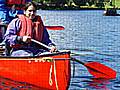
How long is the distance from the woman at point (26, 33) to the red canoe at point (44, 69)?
0.41 m

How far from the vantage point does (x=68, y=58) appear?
11.0 m

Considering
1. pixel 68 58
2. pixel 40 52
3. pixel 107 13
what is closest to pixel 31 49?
pixel 40 52

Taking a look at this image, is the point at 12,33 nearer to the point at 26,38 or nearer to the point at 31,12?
the point at 26,38

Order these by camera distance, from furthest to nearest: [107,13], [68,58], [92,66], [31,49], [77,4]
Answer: [77,4], [107,13], [92,66], [31,49], [68,58]

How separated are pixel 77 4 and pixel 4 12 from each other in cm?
9744

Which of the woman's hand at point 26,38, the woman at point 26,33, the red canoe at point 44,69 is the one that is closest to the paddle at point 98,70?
the woman at point 26,33

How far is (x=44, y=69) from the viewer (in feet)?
36.8

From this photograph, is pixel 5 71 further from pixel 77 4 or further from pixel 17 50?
pixel 77 4

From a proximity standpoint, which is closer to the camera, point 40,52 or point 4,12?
point 40,52

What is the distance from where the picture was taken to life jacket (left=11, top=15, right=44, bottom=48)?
1152 cm

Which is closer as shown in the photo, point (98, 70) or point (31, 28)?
point (31, 28)

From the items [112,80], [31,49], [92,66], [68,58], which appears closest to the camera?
[68,58]

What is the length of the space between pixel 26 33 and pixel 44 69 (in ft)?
3.10

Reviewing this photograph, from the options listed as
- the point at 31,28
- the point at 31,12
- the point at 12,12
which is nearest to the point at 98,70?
the point at 31,28
